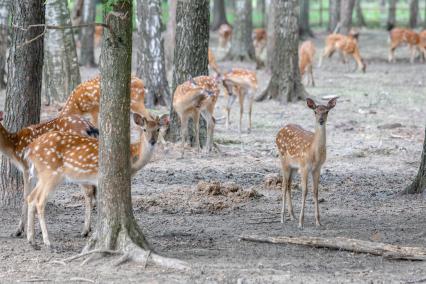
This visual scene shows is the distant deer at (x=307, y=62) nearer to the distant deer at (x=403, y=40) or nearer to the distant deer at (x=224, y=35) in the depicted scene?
the distant deer at (x=403, y=40)

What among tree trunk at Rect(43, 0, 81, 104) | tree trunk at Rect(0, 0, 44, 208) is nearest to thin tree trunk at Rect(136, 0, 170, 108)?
tree trunk at Rect(43, 0, 81, 104)

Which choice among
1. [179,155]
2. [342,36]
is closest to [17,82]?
[179,155]

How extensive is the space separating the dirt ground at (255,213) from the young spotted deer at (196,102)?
0.35m

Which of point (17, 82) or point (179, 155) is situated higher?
point (17, 82)

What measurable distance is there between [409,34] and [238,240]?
23.2 metres

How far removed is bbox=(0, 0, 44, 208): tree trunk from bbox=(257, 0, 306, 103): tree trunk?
402 inches

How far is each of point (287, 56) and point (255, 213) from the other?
957cm

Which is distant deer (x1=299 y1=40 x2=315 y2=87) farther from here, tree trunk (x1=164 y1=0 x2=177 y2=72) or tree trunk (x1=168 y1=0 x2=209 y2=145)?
tree trunk (x1=168 y1=0 x2=209 y2=145)

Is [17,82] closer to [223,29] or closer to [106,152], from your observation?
[106,152]

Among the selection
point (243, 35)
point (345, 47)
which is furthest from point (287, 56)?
point (243, 35)

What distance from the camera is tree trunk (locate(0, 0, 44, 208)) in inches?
326

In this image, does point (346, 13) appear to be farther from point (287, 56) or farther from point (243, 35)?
point (287, 56)

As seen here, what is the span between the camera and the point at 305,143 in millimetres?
8547

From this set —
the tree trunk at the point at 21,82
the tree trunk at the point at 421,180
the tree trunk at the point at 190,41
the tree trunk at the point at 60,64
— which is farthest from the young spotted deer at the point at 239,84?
the tree trunk at the point at 21,82
